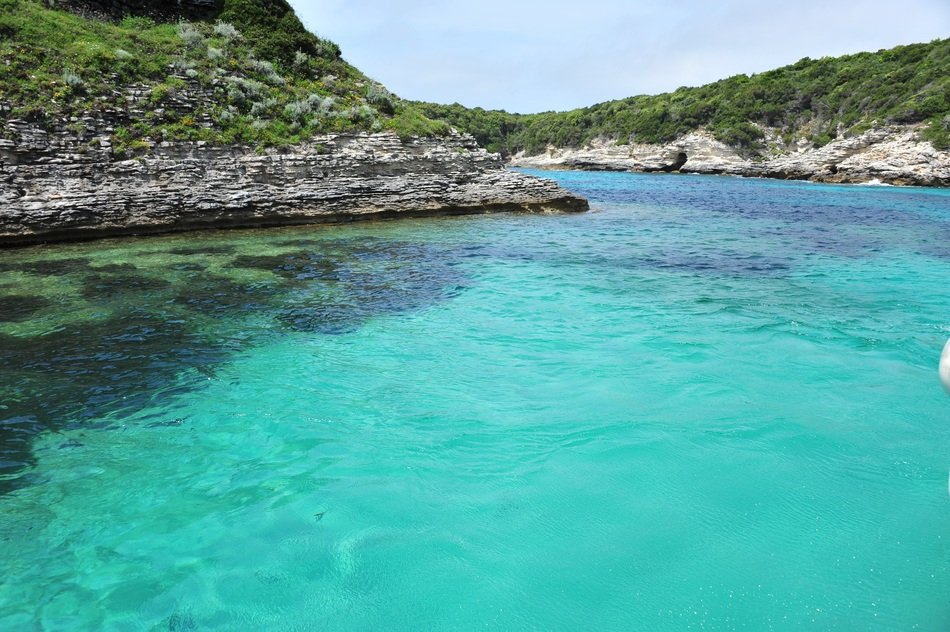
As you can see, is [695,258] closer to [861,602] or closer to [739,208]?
[861,602]

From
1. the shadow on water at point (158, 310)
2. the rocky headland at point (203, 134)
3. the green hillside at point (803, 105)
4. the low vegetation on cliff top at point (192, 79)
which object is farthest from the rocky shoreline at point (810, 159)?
the shadow on water at point (158, 310)

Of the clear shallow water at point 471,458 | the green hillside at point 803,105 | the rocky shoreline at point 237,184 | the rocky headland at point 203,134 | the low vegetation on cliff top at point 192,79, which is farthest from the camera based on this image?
the green hillside at point 803,105

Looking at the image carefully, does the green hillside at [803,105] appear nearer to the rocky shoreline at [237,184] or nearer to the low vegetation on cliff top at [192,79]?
the low vegetation on cliff top at [192,79]

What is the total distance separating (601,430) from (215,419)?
4.40m

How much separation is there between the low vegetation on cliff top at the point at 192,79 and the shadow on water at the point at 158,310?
19.4ft

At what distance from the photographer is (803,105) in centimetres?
8081

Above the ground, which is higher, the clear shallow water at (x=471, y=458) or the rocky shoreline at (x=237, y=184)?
the rocky shoreline at (x=237, y=184)

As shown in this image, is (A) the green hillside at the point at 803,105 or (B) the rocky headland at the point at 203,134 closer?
(B) the rocky headland at the point at 203,134

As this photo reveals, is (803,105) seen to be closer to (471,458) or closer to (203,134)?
(203,134)

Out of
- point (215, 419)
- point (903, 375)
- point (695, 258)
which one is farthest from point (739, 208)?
point (215, 419)

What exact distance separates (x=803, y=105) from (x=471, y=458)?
96493 millimetres

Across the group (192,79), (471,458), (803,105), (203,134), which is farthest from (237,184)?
(803,105)

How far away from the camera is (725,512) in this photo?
452 centimetres

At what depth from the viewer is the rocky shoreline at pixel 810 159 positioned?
189 feet
